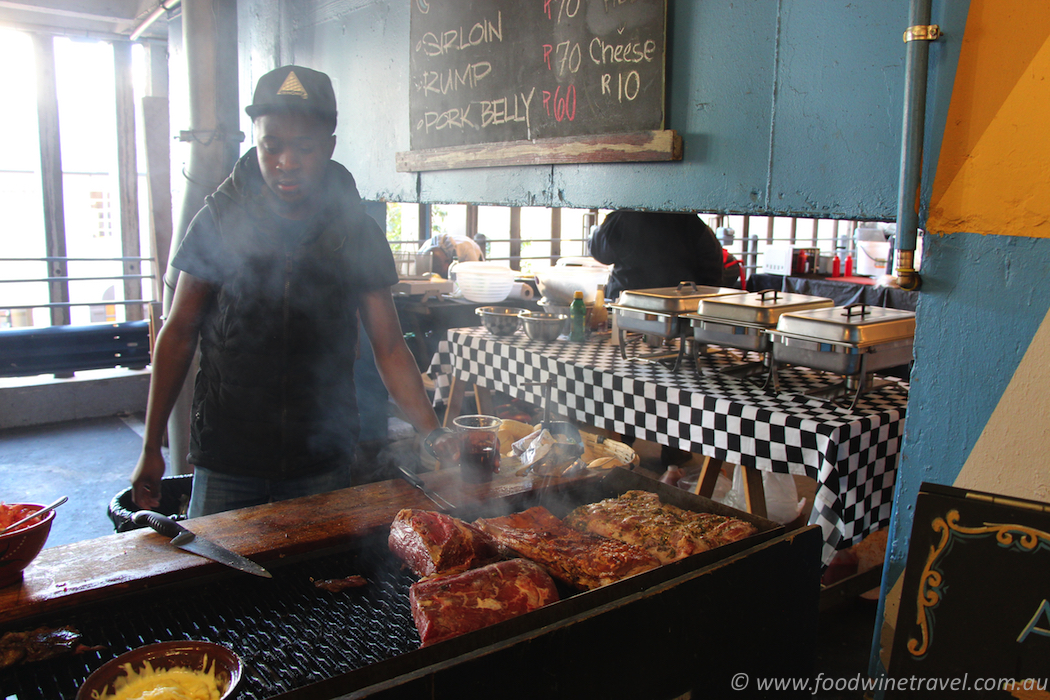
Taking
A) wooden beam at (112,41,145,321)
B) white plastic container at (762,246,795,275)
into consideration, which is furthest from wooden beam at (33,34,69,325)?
white plastic container at (762,246,795,275)

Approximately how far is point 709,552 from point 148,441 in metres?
2.07

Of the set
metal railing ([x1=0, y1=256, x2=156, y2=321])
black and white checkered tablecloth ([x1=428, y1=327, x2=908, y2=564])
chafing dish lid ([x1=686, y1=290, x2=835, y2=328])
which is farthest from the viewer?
metal railing ([x1=0, y1=256, x2=156, y2=321])

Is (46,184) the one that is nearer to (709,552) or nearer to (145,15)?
(145,15)

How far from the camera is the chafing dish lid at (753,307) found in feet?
11.8

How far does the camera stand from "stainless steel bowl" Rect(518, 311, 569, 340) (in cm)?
471

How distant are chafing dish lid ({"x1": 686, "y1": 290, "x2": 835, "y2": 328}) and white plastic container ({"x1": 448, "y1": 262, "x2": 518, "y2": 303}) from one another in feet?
7.57

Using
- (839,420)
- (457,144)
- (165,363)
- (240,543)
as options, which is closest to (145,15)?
(457,144)

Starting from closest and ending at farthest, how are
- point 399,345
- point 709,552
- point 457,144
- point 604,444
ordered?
1. point 709,552
2. point 399,345
3. point 604,444
4. point 457,144

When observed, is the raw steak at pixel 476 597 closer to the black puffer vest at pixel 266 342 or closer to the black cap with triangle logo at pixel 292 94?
the black puffer vest at pixel 266 342

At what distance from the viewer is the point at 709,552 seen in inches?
70.4

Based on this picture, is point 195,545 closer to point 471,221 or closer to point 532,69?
point 532,69

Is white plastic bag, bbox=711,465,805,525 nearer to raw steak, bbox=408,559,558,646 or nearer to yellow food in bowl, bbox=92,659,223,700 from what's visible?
raw steak, bbox=408,559,558,646

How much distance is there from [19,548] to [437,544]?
993 mm

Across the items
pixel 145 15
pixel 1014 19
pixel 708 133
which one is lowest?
pixel 708 133
